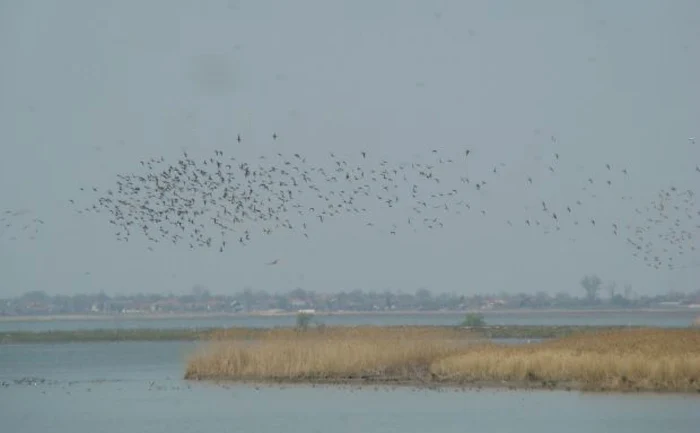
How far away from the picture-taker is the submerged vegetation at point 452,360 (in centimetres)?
3622

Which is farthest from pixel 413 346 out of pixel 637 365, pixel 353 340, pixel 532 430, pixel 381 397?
pixel 532 430

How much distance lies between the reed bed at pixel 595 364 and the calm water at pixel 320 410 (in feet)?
3.71

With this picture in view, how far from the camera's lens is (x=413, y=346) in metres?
43.6

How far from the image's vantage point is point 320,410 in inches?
1385

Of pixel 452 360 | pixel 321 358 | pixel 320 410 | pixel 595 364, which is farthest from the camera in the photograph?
pixel 321 358

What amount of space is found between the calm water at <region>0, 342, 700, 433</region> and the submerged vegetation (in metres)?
1.19

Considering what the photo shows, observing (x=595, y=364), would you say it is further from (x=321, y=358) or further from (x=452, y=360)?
(x=321, y=358)

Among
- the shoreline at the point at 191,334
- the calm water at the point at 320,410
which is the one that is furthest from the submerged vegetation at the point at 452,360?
the shoreline at the point at 191,334

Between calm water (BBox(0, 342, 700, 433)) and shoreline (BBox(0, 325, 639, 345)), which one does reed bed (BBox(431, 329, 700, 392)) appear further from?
shoreline (BBox(0, 325, 639, 345))

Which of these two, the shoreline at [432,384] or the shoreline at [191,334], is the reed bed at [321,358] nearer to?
the shoreline at [432,384]

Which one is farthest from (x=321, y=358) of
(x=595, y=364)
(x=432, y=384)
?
(x=595, y=364)

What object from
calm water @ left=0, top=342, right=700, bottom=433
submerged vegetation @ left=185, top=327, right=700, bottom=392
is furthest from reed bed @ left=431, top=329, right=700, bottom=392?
calm water @ left=0, top=342, right=700, bottom=433

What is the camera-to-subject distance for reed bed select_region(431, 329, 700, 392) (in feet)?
117

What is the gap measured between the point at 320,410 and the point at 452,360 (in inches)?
272
